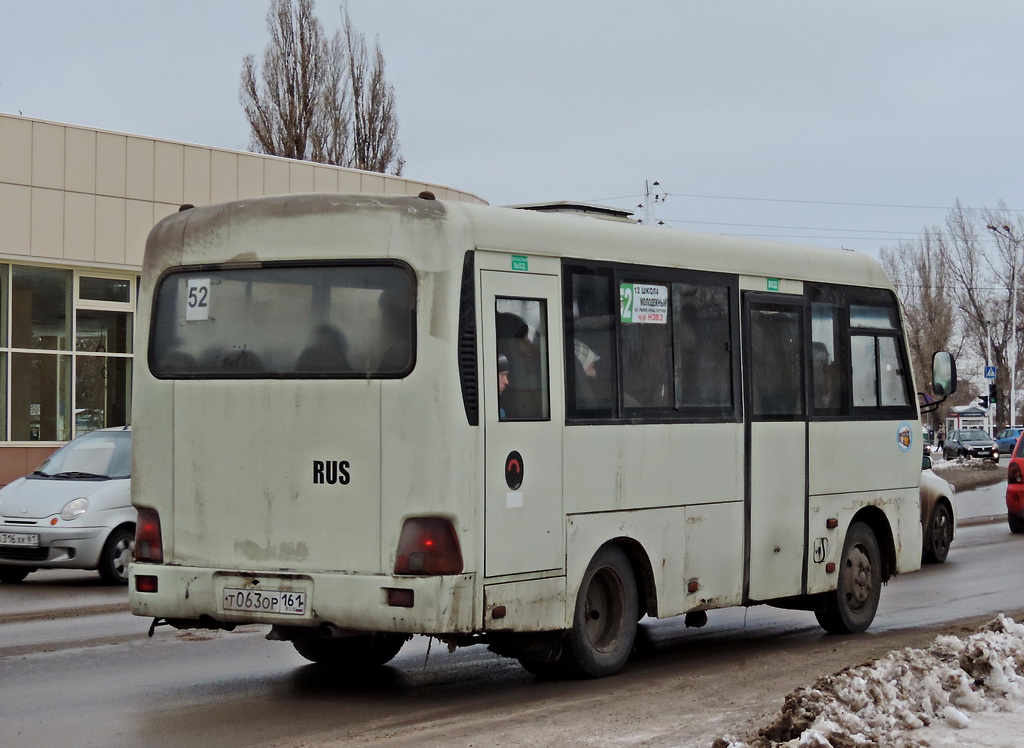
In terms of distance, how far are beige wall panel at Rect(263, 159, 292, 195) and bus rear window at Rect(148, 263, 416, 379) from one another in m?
22.7

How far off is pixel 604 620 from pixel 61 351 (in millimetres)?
21293

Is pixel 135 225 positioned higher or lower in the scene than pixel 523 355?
higher

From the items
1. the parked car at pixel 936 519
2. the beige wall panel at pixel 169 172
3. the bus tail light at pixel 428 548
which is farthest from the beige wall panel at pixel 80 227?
the bus tail light at pixel 428 548

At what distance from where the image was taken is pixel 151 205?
29281mm

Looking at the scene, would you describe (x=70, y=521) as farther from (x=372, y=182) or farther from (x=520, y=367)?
(x=372, y=182)

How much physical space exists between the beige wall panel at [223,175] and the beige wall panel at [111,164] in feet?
6.62

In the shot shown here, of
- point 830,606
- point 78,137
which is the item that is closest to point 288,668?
point 830,606

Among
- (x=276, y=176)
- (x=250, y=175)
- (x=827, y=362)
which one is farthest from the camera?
(x=276, y=176)

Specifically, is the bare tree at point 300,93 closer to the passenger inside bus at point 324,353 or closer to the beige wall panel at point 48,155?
the beige wall panel at point 48,155

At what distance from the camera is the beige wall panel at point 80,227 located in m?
28.1

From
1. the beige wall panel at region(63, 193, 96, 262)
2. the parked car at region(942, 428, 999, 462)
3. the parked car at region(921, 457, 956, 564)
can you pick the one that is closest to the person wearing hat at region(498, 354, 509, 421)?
the parked car at region(921, 457, 956, 564)

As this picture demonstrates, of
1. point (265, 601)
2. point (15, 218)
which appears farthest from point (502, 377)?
point (15, 218)

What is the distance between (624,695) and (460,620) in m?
1.20

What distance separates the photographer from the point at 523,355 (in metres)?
8.64
